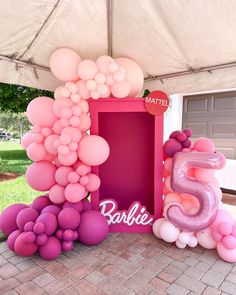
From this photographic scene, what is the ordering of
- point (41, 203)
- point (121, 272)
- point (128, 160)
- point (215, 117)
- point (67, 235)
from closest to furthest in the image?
1. point (121, 272)
2. point (67, 235)
3. point (41, 203)
4. point (128, 160)
5. point (215, 117)

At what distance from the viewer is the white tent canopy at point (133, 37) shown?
7.70 feet

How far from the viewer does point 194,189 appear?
283cm

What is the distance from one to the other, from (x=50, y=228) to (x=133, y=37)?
2.52m

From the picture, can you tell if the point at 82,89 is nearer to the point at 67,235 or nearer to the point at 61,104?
the point at 61,104

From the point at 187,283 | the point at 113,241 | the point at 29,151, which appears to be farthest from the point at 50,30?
the point at 187,283

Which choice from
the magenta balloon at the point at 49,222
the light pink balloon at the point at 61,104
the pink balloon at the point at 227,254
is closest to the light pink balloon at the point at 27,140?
the light pink balloon at the point at 61,104

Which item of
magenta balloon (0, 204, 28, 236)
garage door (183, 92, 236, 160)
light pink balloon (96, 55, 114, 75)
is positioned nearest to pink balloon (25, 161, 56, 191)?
magenta balloon (0, 204, 28, 236)

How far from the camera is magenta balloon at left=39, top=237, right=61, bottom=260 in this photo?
258 centimetres

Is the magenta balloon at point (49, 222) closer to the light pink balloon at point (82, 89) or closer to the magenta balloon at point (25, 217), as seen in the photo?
the magenta balloon at point (25, 217)

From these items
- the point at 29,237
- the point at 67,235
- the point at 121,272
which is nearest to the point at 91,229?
the point at 67,235

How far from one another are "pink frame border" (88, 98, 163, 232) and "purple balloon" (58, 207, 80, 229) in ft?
1.90

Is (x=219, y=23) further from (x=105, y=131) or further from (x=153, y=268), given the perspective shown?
(x=153, y=268)

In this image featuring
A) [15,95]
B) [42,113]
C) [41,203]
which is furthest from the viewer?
[15,95]

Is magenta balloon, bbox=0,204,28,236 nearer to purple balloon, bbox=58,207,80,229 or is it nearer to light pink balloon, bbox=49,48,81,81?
purple balloon, bbox=58,207,80,229
